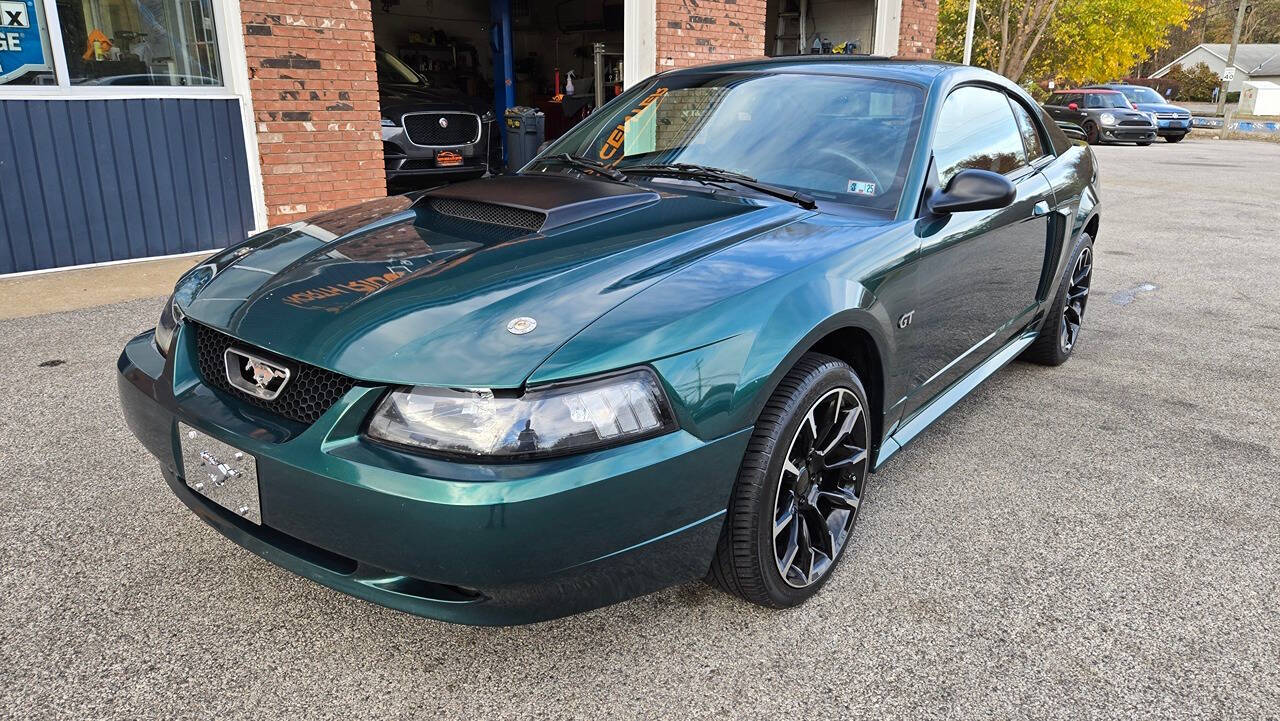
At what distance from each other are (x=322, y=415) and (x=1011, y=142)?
10.4 ft

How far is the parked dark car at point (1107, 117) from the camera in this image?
24906 mm

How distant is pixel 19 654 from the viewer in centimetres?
214

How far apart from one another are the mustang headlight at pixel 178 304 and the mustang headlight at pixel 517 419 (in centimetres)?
92

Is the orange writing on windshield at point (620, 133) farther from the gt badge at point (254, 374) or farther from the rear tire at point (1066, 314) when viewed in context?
the rear tire at point (1066, 314)

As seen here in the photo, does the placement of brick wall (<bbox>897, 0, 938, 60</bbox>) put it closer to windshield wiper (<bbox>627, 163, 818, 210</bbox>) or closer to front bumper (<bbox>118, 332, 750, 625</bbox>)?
windshield wiper (<bbox>627, 163, 818, 210</bbox>)

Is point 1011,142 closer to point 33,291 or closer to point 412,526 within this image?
point 412,526

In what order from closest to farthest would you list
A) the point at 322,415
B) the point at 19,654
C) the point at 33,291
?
the point at 322,415 < the point at 19,654 < the point at 33,291

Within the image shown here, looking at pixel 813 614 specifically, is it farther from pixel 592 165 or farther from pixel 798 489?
pixel 592 165

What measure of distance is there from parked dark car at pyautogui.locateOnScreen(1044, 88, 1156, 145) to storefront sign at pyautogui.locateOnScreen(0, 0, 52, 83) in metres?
24.6

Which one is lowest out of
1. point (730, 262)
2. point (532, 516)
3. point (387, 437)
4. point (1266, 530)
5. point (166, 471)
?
point (1266, 530)

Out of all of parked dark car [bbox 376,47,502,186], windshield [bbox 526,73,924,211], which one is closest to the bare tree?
parked dark car [bbox 376,47,502,186]

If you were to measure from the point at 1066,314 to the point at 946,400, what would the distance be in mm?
1849

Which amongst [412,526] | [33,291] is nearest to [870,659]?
[412,526]

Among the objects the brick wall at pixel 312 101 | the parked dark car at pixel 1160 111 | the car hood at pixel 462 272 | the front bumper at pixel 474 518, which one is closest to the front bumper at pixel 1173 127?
the parked dark car at pixel 1160 111
